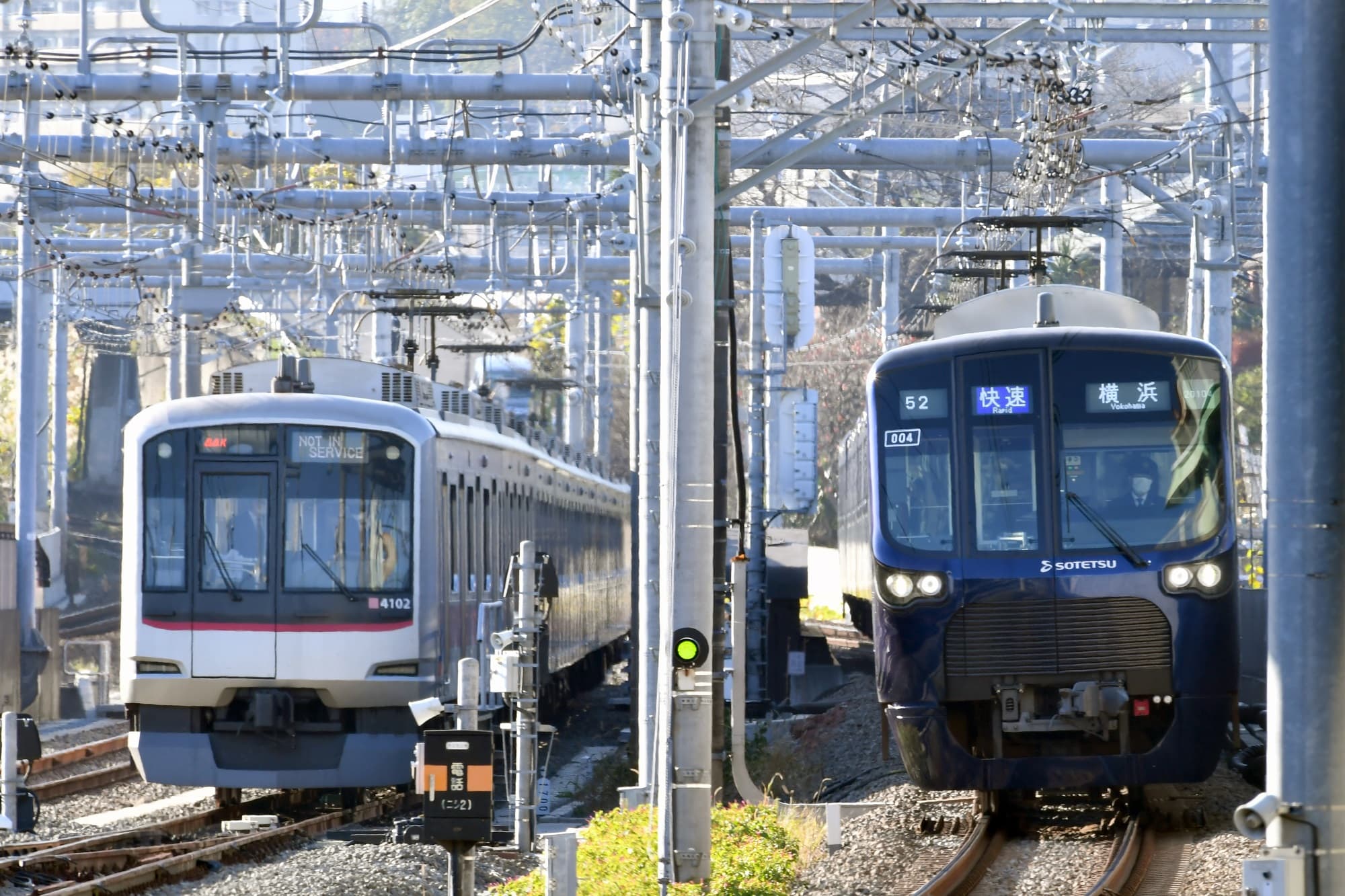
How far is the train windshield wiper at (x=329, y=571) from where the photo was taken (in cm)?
1428

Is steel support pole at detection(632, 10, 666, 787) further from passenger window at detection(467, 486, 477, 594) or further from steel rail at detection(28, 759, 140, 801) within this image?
steel rail at detection(28, 759, 140, 801)

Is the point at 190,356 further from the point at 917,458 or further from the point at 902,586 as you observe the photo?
the point at 902,586

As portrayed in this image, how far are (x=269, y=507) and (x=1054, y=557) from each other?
18.6 feet

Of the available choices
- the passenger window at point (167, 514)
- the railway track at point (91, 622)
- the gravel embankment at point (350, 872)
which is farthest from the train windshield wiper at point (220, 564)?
the railway track at point (91, 622)

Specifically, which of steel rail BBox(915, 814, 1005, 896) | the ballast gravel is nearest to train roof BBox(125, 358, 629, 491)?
the ballast gravel

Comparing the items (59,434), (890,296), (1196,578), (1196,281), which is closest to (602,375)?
(890,296)

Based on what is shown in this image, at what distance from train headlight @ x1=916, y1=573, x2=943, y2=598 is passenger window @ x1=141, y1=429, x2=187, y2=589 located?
17.7 feet

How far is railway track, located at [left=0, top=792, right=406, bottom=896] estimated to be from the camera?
11.1m

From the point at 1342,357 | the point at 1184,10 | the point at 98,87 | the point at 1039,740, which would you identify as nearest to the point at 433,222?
the point at 98,87

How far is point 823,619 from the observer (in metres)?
45.2

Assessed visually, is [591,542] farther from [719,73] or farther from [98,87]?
[719,73]

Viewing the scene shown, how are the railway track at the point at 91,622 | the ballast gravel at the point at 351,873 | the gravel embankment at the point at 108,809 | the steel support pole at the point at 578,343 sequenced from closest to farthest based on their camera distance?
the ballast gravel at the point at 351,873 → the gravel embankment at the point at 108,809 → the steel support pole at the point at 578,343 → the railway track at the point at 91,622

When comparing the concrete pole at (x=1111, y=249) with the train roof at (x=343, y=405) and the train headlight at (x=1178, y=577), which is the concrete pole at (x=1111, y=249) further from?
the train headlight at (x=1178, y=577)

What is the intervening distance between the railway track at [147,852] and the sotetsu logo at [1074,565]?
201 inches
